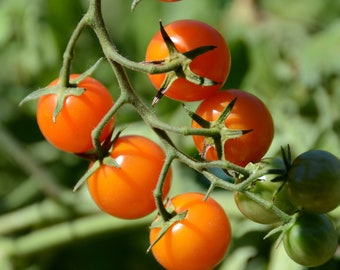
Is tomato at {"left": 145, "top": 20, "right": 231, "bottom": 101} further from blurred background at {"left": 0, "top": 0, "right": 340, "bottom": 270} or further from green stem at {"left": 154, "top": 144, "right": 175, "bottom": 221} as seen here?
blurred background at {"left": 0, "top": 0, "right": 340, "bottom": 270}

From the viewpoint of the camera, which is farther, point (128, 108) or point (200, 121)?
point (128, 108)

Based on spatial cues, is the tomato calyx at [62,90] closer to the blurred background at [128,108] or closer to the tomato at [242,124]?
the tomato at [242,124]

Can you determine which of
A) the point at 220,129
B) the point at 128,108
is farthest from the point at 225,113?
the point at 128,108

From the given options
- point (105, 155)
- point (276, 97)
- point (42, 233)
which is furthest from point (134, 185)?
point (276, 97)

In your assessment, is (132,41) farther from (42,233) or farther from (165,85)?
(165,85)

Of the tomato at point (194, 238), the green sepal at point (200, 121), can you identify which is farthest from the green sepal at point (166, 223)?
the green sepal at point (200, 121)

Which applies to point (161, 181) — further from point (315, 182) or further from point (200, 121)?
point (315, 182)

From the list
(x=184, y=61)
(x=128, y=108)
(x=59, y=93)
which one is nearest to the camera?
(x=184, y=61)
